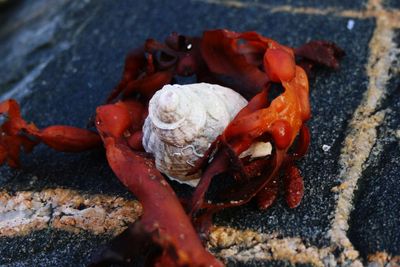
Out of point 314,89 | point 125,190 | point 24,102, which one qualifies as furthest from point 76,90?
point 314,89

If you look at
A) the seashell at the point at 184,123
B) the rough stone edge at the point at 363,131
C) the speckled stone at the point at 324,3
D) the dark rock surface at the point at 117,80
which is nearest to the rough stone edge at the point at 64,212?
the dark rock surface at the point at 117,80

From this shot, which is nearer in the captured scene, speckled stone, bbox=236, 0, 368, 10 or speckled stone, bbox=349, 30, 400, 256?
speckled stone, bbox=349, 30, 400, 256

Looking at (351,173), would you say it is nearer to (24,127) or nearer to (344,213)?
(344,213)

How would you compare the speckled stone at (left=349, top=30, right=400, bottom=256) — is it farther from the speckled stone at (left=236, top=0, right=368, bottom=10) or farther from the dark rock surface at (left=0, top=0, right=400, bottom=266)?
the speckled stone at (left=236, top=0, right=368, bottom=10)

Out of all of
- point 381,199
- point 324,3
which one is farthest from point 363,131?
point 324,3

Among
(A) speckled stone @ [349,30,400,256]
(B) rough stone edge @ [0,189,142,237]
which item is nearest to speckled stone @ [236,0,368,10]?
(A) speckled stone @ [349,30,400,256]

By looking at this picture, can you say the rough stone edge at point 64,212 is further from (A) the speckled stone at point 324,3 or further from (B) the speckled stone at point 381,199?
(A) the speckled stone at point 324,3
